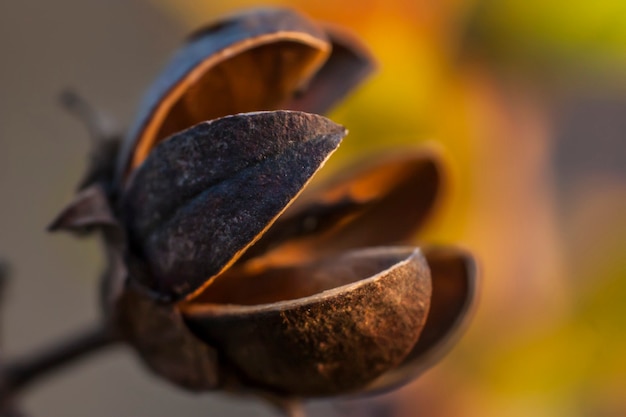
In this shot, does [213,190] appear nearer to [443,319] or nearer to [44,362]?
[443,319]

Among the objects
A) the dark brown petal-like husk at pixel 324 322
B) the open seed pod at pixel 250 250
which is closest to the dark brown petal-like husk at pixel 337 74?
the open seed pod at pixel 250 250

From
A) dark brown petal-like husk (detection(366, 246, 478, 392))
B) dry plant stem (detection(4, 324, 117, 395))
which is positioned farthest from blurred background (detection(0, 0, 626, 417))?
dark brown petal-like husk (detection(366, 246, 478, 392))

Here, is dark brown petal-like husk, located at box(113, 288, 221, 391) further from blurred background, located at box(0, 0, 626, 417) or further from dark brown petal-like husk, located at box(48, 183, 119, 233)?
blurred background, located at box(0, 0, 626, 417)

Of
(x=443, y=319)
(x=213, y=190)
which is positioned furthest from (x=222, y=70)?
(x=443, y=319)

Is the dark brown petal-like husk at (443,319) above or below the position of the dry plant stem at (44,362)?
above

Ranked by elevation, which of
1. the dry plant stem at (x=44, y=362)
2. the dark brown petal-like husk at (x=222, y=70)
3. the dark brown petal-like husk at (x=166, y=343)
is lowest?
the dry plant stem at (x=44, y=362)

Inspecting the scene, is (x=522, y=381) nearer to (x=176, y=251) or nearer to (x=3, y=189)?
(x=176, y=251)

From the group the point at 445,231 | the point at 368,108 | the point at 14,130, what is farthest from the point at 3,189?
the point at 445,231

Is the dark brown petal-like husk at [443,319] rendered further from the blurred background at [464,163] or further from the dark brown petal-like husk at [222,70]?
the blurred background at [464,163]
